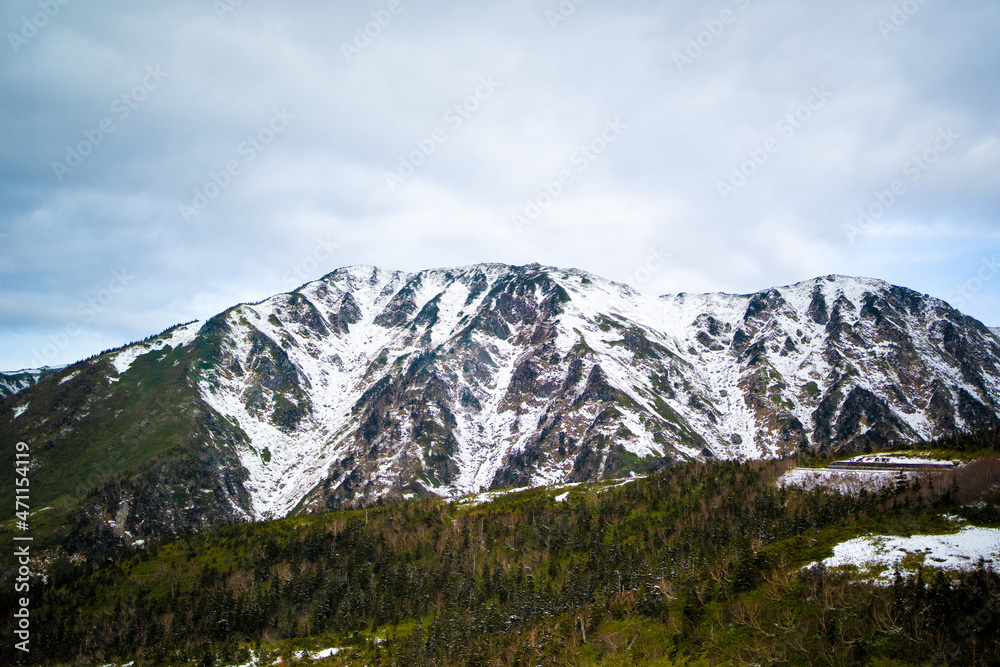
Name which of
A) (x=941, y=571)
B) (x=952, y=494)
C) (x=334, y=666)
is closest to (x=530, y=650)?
(x=334, y=666)

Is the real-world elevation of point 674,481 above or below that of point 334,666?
above

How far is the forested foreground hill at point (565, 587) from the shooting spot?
26703 mm

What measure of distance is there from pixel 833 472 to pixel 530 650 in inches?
1922

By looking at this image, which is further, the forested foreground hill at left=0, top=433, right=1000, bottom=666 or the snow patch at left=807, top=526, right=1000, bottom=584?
the snow patch at left=807, top=526, right=1000, bottom=584

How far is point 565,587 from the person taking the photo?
64.4 m

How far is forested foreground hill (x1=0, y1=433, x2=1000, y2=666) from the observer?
26.7 metres

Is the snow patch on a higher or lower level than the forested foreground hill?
higher

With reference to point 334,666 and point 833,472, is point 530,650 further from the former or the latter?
point 833,472

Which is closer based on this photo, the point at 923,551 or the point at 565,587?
the point at 923,551

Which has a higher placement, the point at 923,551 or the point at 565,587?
the point at 923,551

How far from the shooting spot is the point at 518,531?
8931cm

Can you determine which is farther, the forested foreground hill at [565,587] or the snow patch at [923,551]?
the snow patch at [923,551]

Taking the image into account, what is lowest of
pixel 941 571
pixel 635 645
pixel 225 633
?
pixel 225 633

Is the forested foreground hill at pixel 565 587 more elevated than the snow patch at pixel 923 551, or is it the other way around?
the snow patch at pixel 923 551
